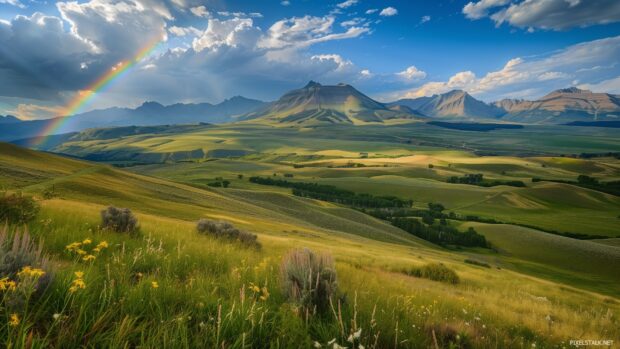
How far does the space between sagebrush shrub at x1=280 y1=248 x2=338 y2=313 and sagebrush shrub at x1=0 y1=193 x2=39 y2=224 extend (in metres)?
6.69

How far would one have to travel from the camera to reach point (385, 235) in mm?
85812

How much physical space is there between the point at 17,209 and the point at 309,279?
7.87 meters

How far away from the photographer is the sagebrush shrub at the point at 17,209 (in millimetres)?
8117

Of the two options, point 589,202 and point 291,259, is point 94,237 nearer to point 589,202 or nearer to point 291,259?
point 291,259

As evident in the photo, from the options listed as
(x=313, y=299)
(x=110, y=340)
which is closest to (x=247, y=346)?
(x=110, y=340)

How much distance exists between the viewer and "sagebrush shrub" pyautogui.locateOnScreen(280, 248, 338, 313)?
4941 mm

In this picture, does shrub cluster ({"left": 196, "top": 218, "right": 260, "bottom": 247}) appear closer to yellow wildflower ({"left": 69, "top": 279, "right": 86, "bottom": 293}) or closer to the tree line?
yellow wildflower ({"left": 69, "top": 279, "right": 86, "bottom": 293})

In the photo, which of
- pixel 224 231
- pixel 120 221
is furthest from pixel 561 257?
pixel 120 221

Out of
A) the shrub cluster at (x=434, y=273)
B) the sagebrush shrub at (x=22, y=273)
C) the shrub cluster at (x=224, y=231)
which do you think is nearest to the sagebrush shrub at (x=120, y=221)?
the shrub cluster at (x=224, y=231)

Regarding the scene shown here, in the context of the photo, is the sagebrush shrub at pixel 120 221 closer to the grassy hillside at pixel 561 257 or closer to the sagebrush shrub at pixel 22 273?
the sagebrush shrub at pixel 22 273

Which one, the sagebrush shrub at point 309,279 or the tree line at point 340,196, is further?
the tree line at point 340,196

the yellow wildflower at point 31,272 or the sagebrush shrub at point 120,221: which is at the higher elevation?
the yellow wildflower at point 31,272

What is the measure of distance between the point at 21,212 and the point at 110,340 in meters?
7.32

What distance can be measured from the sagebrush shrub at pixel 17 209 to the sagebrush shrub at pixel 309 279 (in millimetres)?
6689
